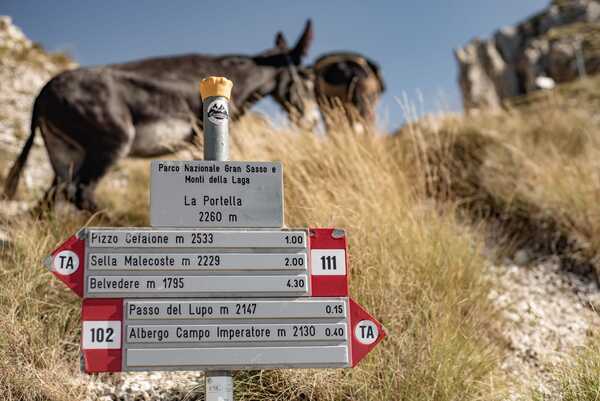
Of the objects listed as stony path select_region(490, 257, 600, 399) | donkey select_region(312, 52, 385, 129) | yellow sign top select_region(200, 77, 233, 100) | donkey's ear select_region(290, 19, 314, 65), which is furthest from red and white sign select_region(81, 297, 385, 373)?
donkey select_region(312, 52, 385, 129)

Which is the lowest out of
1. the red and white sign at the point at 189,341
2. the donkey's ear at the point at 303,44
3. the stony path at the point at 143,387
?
the stony path at the point at 143,387

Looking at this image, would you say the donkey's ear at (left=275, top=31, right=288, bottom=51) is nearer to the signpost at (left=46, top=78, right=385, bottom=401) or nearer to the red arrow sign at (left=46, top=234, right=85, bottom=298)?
the signpost at (left=46, top=78, right=385, bottom=401)

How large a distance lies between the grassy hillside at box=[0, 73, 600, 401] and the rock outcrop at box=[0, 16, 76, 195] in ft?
7.56

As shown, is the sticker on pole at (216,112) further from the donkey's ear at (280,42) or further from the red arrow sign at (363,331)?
the donkey's ear at (280,42)

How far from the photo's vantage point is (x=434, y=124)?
5.89m

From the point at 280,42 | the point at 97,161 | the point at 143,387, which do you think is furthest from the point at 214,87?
the point at 280,42

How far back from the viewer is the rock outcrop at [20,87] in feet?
25.7

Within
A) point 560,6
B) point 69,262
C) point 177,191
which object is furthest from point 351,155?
point 560,6

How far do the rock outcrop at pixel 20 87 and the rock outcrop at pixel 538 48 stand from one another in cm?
4463

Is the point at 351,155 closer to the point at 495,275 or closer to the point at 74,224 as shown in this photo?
the point at 495,275

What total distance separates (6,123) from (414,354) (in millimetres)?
8218

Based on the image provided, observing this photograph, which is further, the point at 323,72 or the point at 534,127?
the point at 323,72

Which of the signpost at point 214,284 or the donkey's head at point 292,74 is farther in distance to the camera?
the donkey's head at point 292,74

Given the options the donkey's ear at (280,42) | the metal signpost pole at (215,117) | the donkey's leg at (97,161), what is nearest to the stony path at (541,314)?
the metal signpost pole at (215,117)
